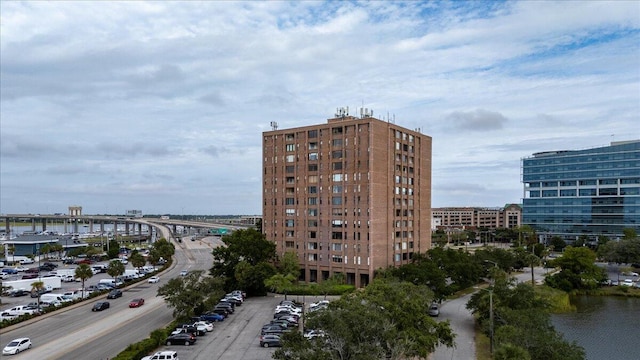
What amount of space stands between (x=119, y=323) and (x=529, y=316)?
5062 centimetres

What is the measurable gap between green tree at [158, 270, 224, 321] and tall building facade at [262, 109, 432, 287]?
114ft

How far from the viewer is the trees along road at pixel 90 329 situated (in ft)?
156

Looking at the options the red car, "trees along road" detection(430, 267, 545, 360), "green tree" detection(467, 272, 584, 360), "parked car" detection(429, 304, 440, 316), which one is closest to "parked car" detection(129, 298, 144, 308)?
the red car

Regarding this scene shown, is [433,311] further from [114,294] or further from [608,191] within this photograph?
[608,191]

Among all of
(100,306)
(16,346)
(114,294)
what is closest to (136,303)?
(100,306)

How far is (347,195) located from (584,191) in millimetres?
131603

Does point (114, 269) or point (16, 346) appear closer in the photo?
point (16, 346)

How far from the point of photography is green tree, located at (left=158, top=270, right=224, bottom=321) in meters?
55.8

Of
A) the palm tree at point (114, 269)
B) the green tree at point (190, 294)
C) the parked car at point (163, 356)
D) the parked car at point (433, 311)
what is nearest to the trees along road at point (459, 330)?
the parked car at point (433, 311)

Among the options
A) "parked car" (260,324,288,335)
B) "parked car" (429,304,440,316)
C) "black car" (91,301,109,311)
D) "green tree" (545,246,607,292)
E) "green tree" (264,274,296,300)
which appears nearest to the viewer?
"parked car" (260,324,288,335)

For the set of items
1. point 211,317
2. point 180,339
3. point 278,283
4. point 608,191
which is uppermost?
point 608,191

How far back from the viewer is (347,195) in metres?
89.9

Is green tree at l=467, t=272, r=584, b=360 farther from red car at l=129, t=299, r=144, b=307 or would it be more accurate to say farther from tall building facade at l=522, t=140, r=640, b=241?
tall building facade at l=522, t=140, r=640, b=241

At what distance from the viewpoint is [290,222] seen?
322 feet
